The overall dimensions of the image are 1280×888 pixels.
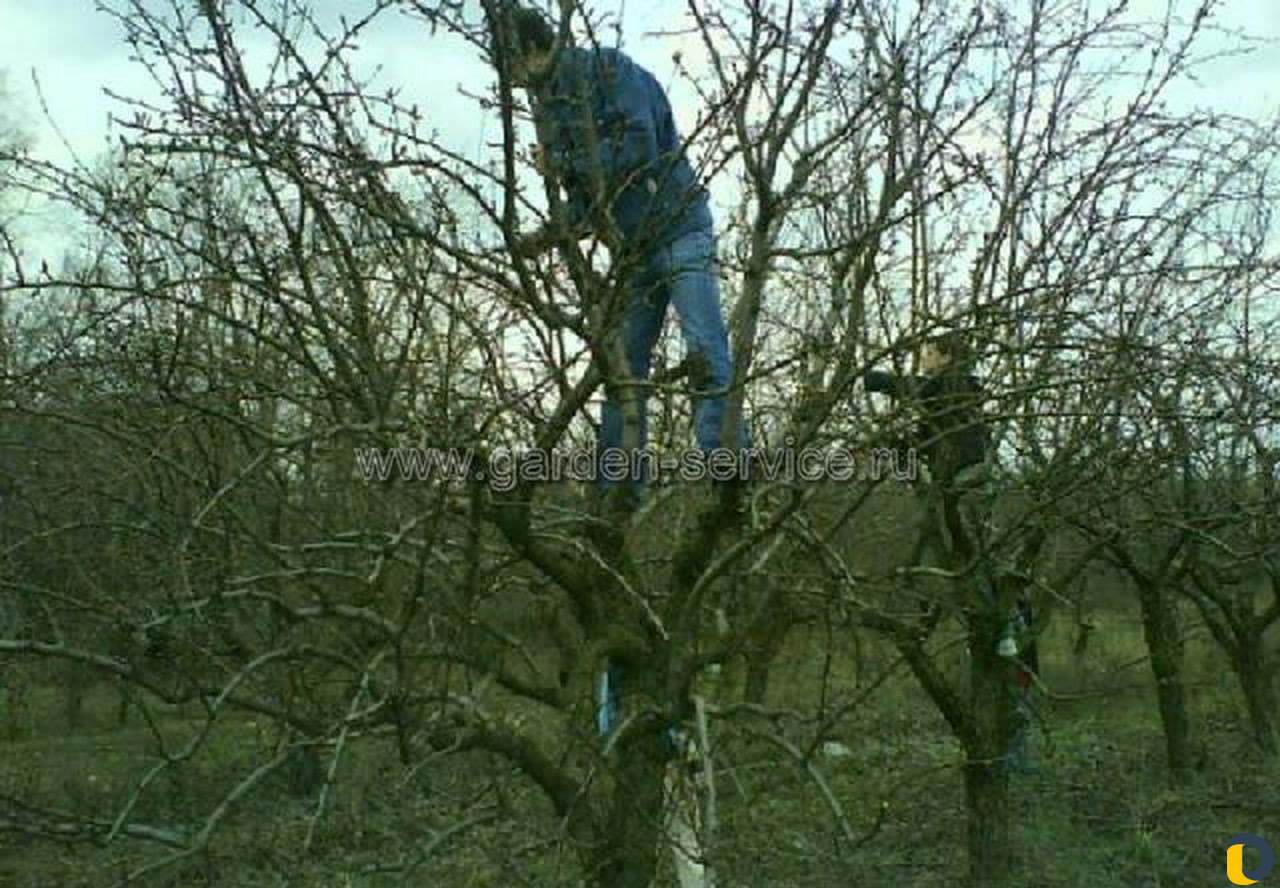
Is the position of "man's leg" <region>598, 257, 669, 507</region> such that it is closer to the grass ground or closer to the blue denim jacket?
the blue denim jacket

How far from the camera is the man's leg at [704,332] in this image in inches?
123

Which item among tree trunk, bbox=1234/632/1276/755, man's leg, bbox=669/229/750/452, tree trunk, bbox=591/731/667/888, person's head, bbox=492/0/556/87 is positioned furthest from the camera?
tree trunk, bbox=1234/632/1276/755

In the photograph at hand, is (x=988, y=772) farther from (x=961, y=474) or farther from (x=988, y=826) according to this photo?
(x=961, y=474)

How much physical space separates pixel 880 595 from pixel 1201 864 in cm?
357

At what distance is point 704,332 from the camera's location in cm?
335

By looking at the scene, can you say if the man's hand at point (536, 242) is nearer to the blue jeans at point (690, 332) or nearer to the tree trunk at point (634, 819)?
the blue jeans at point (690, 332)

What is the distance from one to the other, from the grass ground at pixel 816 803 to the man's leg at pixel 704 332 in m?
0.66

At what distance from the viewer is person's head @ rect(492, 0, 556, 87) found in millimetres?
2484

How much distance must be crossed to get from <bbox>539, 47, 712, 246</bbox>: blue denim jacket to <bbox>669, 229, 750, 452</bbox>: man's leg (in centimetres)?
23

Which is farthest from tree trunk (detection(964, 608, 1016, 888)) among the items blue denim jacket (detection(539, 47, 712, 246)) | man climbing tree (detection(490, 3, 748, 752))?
blue denim jacket (detection(539, 47, 712, 246))

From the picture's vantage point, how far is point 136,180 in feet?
9.39

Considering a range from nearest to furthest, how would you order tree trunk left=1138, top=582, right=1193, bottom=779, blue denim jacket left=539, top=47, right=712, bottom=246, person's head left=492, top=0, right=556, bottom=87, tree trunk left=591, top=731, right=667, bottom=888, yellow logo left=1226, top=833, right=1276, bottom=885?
person's head left=492, top=0, right=556, bottom=87 → blue denim jacket left=539, top=47, right=712, bottom=246 → tree trunk left=591, top=731, right=667, bottom=888 → yellow logo left=1226, top=833, right=1276, bottom=885 → tree trunk left=1138, top=582, right=1193, bottom=779

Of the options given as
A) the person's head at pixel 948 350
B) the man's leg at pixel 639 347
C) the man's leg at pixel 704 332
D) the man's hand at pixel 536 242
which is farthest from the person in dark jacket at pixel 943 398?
the man's hand at pixel 536 242

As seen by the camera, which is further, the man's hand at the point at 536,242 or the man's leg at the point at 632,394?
the man's leg at the point at 632,394
